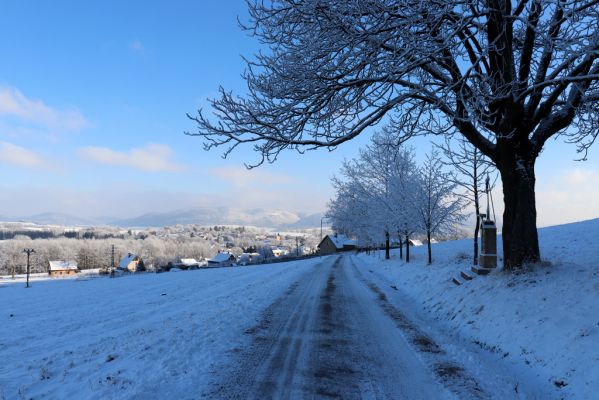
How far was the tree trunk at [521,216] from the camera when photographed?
9.57m

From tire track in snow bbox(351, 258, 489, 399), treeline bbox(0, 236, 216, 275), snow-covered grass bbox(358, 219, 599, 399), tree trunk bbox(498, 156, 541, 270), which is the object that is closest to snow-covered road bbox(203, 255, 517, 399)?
tire track in snow bbox(351, 258, 489, 399)

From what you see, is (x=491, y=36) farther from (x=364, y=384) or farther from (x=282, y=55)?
(x=364, y=384)

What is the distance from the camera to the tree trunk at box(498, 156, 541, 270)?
377 inches

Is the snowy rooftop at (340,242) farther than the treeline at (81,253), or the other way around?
the treeline at (81,253)

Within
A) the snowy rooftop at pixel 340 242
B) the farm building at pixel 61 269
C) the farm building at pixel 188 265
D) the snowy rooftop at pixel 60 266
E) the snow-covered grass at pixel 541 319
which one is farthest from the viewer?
the snowy rooftop at pixel 60 266

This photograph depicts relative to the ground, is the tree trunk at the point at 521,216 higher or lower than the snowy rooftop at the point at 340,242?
higher

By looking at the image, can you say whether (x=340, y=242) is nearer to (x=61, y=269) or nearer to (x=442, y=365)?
(x=61, y=269)

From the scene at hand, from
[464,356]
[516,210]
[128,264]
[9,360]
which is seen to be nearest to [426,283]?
[516,210]

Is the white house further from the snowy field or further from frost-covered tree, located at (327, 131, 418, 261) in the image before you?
the snowy field

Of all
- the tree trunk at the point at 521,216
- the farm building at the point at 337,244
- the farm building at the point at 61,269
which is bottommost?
the farm building at the point at 61,269

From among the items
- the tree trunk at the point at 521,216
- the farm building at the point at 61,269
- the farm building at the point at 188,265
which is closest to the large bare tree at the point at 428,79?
the tree trunk at the point at 521,216

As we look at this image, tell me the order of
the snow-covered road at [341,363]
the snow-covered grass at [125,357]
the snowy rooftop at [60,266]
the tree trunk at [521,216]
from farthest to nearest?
the snowy rooftop at [60,266] → the tree trunk at [521,216] → the snow-covered grass at [125,357] → the snow-covered road at [341,363]

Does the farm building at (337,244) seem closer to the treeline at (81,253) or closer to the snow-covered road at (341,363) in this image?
the treeline at (81,253)

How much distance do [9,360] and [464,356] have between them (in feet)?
27.4
